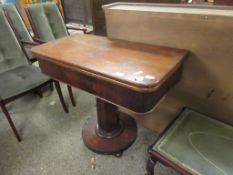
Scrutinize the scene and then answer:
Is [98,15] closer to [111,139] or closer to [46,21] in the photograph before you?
[46,21]

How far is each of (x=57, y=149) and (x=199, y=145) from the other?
41.9 inches

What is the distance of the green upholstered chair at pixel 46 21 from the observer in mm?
2088

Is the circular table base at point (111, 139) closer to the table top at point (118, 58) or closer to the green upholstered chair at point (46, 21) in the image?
the table top at point (118, 58)

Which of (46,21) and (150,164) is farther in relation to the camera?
(46,21)

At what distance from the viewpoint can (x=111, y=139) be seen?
4.70ft

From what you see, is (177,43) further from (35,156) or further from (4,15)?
(4,15)

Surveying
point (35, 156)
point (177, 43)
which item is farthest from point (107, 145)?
point (177, 43)

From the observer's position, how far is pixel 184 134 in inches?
36.9

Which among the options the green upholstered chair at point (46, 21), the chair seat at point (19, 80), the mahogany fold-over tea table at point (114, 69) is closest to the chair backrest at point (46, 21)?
the green upholstered chair at point (46, 21)

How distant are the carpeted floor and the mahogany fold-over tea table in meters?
0.12

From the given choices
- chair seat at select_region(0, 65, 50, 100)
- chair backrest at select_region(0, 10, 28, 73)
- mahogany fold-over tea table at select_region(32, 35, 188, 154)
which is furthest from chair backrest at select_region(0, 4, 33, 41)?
mahogany fold-over tea table at select_region(32, 35, 188, 154)

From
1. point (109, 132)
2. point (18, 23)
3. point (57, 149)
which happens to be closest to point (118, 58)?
point (109, 132)

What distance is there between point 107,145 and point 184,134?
66 centimetres

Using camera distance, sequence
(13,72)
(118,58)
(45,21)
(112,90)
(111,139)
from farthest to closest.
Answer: (45,21)
(13,72)
(111,139)
(118,58)
(112,90)
